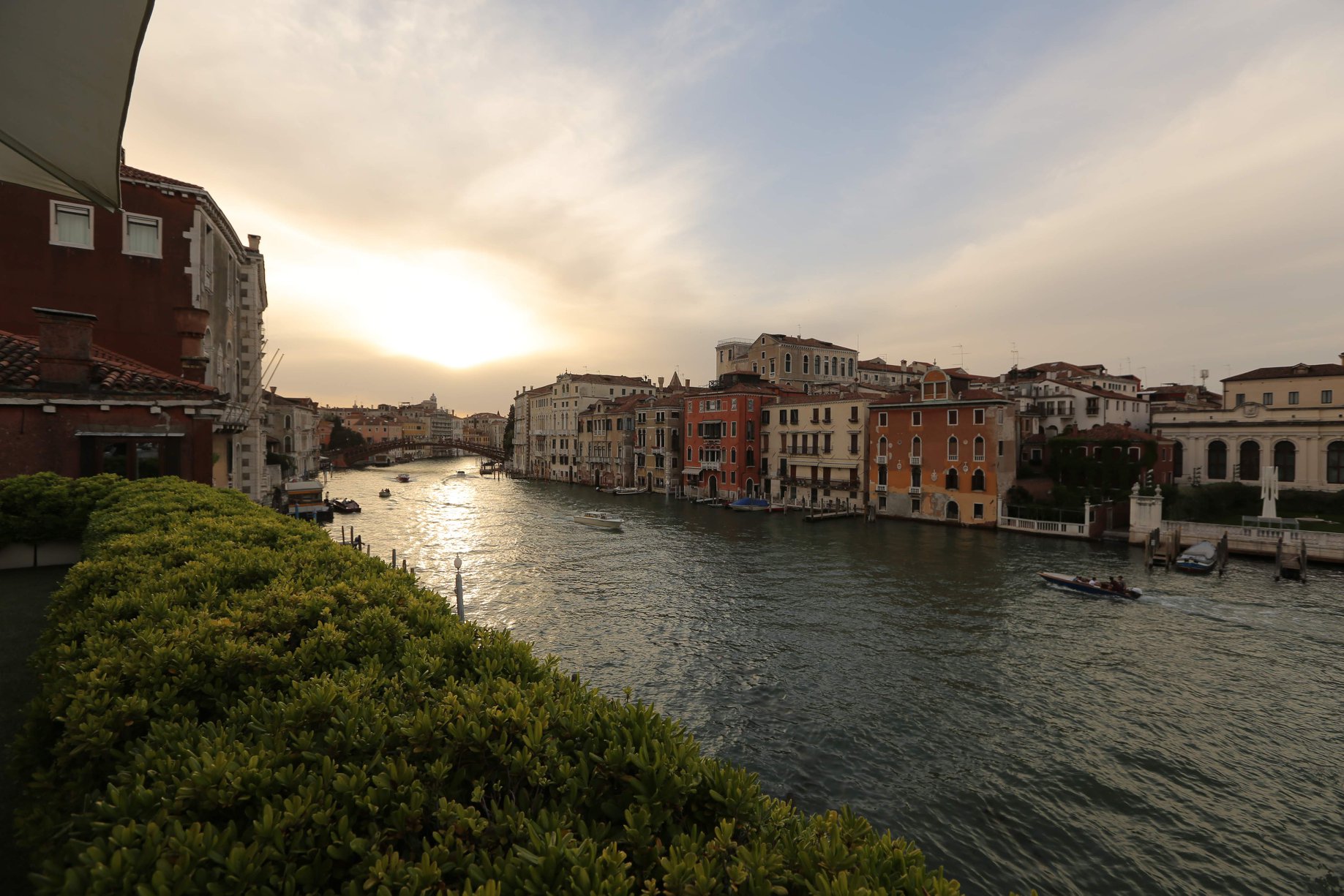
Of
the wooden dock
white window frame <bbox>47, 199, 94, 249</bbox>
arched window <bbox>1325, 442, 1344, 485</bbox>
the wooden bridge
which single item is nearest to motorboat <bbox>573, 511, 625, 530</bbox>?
the wooden dock

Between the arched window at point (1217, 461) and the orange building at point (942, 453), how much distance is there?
44.0 ft

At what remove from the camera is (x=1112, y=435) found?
139ft

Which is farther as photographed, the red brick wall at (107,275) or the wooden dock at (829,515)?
the wooden dock at (829,515)

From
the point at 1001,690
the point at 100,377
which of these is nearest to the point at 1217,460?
the point at 1001,690

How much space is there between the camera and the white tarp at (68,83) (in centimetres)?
199

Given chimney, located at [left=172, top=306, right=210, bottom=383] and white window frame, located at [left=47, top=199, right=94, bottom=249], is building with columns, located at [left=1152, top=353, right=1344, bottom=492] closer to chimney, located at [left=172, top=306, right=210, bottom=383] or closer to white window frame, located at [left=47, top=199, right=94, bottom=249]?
chimney, located at [left=172, top=306, right=210, bottom=383]

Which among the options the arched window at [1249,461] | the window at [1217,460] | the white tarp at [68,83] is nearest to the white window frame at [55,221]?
the white tarp at [68,83]

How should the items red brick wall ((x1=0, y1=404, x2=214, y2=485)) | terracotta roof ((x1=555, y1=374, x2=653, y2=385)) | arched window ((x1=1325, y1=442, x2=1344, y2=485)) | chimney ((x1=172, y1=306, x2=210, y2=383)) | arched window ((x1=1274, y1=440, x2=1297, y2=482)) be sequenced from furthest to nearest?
terracotta roof ((x1=555, y1=374, x2=653, y2=385))
arched window ((x1=1274, y1=440, x2=1297, y2=482))
arched window ((x1=1325, y1=442, x2=1344, y2=485))
chimney ((x1=172, y1=306, x2=210, y2=383))
red brick wall ((x1=0, y1=404, x2=214, y2=485))

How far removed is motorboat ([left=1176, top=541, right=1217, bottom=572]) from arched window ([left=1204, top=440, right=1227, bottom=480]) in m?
17.6

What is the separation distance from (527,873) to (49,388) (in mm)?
15979

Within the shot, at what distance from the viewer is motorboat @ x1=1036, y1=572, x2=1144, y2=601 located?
23984 millimetres

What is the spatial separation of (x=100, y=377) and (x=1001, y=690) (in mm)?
21982

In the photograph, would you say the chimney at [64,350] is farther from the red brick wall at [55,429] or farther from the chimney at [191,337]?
the chimney at [191,337]

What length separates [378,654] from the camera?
421 cm
